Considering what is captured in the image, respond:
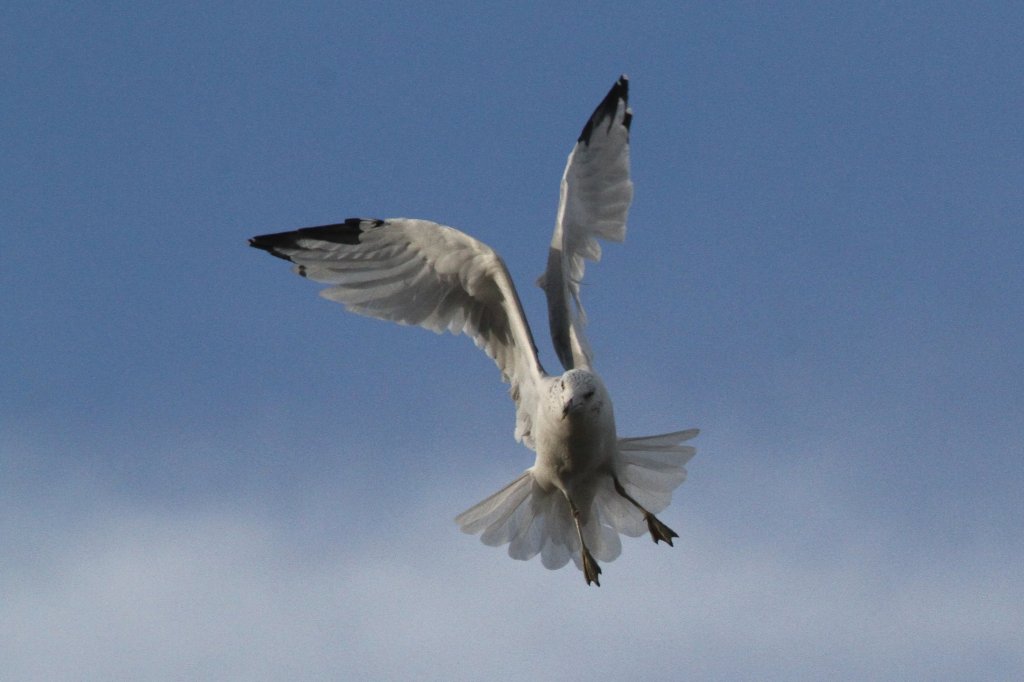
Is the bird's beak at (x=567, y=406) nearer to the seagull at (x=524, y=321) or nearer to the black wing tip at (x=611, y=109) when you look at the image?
the seagull at (x=524, y=321)

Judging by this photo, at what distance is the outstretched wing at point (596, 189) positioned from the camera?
11.3m

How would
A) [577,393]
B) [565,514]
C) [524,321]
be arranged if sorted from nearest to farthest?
1. [577,393]
2. [524,321]
3. [565,514]

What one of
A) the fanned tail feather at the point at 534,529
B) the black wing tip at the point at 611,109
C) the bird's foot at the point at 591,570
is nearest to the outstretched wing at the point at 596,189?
the black wing tip at the point at 611,109

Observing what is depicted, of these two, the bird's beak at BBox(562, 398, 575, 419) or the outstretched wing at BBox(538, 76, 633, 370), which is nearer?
the bird's beak at BBox(562, 398, 575, 419)

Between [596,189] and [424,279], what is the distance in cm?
158

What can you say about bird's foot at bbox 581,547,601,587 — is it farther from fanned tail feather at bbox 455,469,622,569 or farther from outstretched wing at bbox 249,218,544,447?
outstretched wing at bbox 249,218,544,447

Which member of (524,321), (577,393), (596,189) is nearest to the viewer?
(577,393)

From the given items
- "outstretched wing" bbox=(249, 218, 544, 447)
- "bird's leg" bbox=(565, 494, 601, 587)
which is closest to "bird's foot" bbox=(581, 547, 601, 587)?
"bird's leg" bbox=(565, 494, 601, 587)

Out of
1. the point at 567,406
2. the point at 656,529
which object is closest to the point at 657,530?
the point at 656,529

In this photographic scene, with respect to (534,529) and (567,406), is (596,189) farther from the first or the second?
(534,529)

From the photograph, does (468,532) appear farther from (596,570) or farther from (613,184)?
(613,184)

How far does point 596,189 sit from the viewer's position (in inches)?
460

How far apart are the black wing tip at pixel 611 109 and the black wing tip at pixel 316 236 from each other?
1908 mm

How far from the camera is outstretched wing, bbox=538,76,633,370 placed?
11.3 meters
